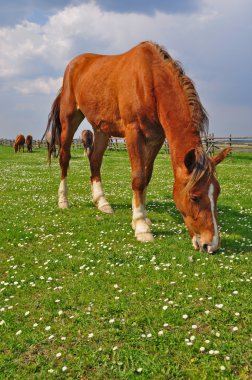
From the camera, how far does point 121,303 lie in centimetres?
477

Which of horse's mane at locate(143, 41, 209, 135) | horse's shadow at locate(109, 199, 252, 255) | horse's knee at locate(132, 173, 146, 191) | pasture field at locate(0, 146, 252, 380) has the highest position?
horse's mane at locate(143, 41, 209, 135)

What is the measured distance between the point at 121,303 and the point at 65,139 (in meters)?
7.59

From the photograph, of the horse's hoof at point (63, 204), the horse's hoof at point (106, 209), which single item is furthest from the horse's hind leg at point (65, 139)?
the horse's hoof at point (106, 209)

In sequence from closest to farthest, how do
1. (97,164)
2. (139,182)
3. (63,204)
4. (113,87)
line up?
(139,182), (113,87), (63,204), (97,164)

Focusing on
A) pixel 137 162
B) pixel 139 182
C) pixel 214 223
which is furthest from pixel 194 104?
pixel 214 223

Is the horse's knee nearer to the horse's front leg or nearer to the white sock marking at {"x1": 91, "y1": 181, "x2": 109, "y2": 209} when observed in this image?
the horse's front leg

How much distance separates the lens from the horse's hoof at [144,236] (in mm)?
7547

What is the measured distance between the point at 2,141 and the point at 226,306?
101m

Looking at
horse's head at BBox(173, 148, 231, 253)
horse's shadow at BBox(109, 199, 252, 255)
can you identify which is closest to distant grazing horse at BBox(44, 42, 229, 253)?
Result: horse's head at BBox(173, 148, 231, 253)

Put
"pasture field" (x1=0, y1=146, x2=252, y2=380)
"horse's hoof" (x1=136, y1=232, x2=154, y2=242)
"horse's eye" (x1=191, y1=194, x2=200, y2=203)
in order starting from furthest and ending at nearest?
"horse's hoof" (x1=136, y1=232, x2=154, y2=242) → "horse's eye" (x1=191, y1=194, x2=200, y2=203) → "pasture field" (x1=0, y1=146, x2=252, y2=380)

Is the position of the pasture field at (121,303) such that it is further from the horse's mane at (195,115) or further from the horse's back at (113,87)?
the horse's back at (113,87)

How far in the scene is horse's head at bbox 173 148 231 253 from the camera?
611 centimetres

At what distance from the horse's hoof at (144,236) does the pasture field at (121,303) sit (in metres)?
0.16

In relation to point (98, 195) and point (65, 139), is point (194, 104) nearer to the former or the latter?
point (98, 195)
